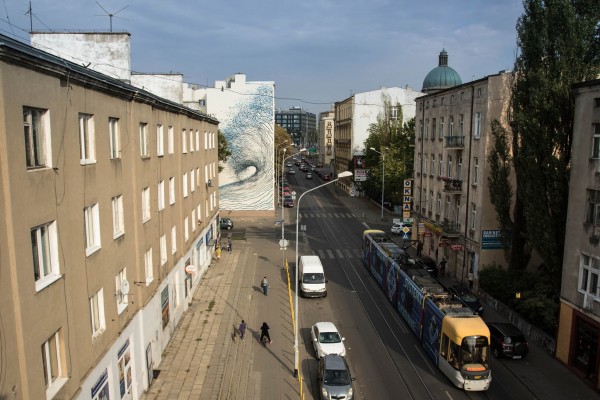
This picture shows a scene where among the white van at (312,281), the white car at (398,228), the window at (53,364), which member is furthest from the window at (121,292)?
the white car at (398,228)

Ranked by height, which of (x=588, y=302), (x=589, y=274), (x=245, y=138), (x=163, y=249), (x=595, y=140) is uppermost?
(x=245, y=138)

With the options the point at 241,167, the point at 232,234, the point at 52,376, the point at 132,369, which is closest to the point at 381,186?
the point at 241,167

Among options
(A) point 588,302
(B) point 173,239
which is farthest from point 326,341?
(A) point 588,302

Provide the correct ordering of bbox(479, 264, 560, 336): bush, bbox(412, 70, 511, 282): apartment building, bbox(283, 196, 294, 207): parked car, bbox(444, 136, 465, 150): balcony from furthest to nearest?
1. bbox(283, 196, 294, 207): parked car
2. bbox(444, 136, 465, 150): balcony
3. bbox(412, 70, 511, 282): apartment building
4. bbox(479, 264, 560, 336): bush

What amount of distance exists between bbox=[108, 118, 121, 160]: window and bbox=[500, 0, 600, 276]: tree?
63.3 ft

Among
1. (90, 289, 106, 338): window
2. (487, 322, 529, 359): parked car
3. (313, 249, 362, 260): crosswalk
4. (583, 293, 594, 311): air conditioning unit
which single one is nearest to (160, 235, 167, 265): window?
(90, 289, 106, 338): window

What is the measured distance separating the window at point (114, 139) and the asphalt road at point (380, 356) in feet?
38.5

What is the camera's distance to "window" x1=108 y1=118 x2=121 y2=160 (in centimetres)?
1565

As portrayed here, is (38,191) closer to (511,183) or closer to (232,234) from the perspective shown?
A: (511,183)

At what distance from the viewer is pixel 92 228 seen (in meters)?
14.0

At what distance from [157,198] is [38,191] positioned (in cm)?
1113

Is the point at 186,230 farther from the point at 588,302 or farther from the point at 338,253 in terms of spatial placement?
the point at 588,302

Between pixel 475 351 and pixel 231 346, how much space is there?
11237 millimetres

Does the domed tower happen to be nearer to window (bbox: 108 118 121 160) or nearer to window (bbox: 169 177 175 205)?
window (bbox: 169 177 175 205)
